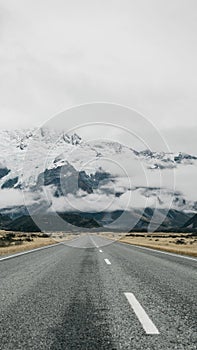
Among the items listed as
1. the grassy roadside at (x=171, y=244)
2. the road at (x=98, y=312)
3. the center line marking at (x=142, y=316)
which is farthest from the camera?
the grassy roadside at (x=171, y=244)

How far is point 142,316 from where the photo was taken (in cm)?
532

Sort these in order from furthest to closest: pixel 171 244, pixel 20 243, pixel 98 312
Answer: pixel 171 244 < pixel 20 243 < pixel 98 312

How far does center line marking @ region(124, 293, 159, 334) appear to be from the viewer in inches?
181

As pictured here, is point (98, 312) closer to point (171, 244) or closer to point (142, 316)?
point (142, 316)

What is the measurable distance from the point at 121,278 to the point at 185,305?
3719 millimetres

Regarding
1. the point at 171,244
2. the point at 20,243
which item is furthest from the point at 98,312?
the point at 171,244

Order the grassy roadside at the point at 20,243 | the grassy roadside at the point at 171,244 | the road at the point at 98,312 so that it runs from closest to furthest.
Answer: the road at the point at 98,312, the grassy roadside at the point at 20,243, the grassy roadside at the point at 171,244

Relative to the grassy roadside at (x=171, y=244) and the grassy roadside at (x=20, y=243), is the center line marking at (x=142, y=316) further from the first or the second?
the grassy roadside at (x=20, y=243)

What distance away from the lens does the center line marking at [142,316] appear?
461cm

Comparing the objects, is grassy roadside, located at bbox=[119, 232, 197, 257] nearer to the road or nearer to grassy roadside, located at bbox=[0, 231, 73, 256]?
grassy roadside, located at bbox=[0, 231, 73, 256]

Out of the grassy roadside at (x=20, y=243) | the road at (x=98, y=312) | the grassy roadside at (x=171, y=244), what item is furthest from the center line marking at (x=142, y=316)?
the grassy roadside at (x=20, y=243)

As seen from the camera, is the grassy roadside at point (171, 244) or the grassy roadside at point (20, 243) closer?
the grassy roadside at point (20, 243)

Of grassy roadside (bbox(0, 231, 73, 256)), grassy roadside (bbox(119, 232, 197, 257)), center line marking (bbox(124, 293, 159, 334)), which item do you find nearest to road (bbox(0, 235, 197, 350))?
center line marking (bbox(124, 293, 159, 334))

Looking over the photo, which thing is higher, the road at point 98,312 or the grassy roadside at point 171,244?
the grassy roadside at point 171,244
